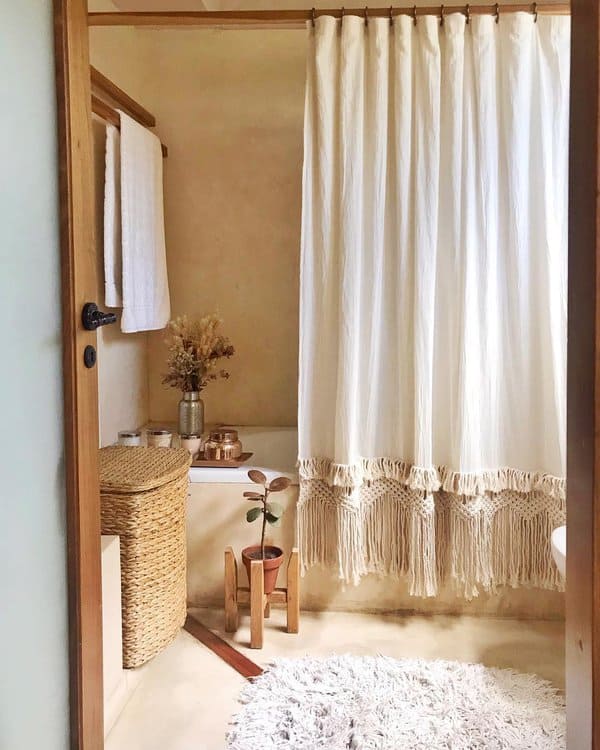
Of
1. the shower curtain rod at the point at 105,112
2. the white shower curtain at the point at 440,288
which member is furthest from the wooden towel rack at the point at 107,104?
the white shower curtain at the point at 440,288

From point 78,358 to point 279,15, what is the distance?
145 cm

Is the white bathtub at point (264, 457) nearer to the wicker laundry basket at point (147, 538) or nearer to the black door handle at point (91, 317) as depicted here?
the wicker laundry basket at point (147, 538)

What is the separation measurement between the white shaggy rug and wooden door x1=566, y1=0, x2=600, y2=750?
849 mm

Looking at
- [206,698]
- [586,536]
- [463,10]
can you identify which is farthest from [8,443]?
[463,10]

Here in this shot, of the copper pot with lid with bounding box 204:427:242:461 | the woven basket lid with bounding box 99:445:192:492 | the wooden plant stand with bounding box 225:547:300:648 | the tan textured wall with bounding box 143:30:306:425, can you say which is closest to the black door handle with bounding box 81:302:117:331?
the woven basket lid with bounding box 99:445:192:492

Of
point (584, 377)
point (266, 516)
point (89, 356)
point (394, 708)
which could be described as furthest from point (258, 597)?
point (584, 377)

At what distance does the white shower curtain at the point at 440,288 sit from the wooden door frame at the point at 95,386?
41.6 inches

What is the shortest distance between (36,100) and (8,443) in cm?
49

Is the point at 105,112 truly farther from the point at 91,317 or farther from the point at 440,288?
the point at 91,317

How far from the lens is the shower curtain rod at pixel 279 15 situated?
1.98 m

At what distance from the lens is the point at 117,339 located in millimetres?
2570

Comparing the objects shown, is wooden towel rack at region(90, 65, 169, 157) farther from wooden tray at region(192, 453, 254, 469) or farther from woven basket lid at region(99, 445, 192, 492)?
wooden tray at region(192, 453, 254, 469)

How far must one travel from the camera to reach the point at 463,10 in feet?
6.60

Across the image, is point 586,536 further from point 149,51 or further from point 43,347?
point 149,51
